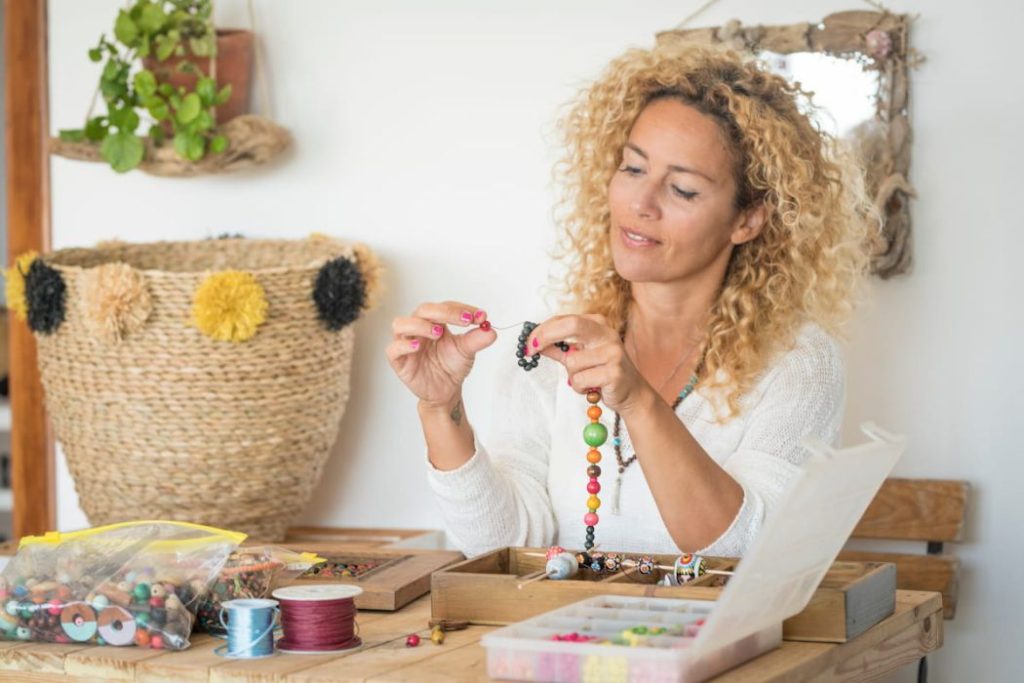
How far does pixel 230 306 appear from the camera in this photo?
8.98 feet

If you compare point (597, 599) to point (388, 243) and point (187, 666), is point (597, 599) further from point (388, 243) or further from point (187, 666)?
point (388, 243)

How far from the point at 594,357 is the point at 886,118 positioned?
1.18 metres

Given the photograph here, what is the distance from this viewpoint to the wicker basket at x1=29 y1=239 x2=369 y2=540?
2783 millimetres

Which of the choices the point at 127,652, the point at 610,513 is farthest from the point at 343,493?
the point at 127,652

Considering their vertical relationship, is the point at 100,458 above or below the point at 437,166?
below

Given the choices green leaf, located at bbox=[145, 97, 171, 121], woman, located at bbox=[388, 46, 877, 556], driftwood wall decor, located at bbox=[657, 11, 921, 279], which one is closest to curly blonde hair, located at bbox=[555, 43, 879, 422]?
woman, located at bbox=[388, 46, 877, 556]

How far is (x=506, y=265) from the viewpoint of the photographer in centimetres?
309

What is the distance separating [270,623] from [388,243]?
167 cm

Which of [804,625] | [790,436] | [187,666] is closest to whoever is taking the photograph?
[187,666]

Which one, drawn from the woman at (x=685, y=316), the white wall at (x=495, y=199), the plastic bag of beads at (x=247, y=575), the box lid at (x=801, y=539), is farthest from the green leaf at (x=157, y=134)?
the box lid at (x=801, y=539)

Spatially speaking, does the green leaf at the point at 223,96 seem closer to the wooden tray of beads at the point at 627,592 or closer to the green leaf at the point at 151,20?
the green leaf at the point at 151,20

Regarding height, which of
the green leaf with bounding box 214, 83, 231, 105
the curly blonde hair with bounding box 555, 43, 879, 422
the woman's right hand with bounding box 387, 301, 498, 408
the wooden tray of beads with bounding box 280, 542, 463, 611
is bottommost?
the wooden tray of beads with bounding box 280, 542, 463, 611

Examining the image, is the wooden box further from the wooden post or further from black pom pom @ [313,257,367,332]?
the wooden post

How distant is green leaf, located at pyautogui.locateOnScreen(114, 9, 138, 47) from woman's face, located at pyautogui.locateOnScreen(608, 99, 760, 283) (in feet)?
4.01
